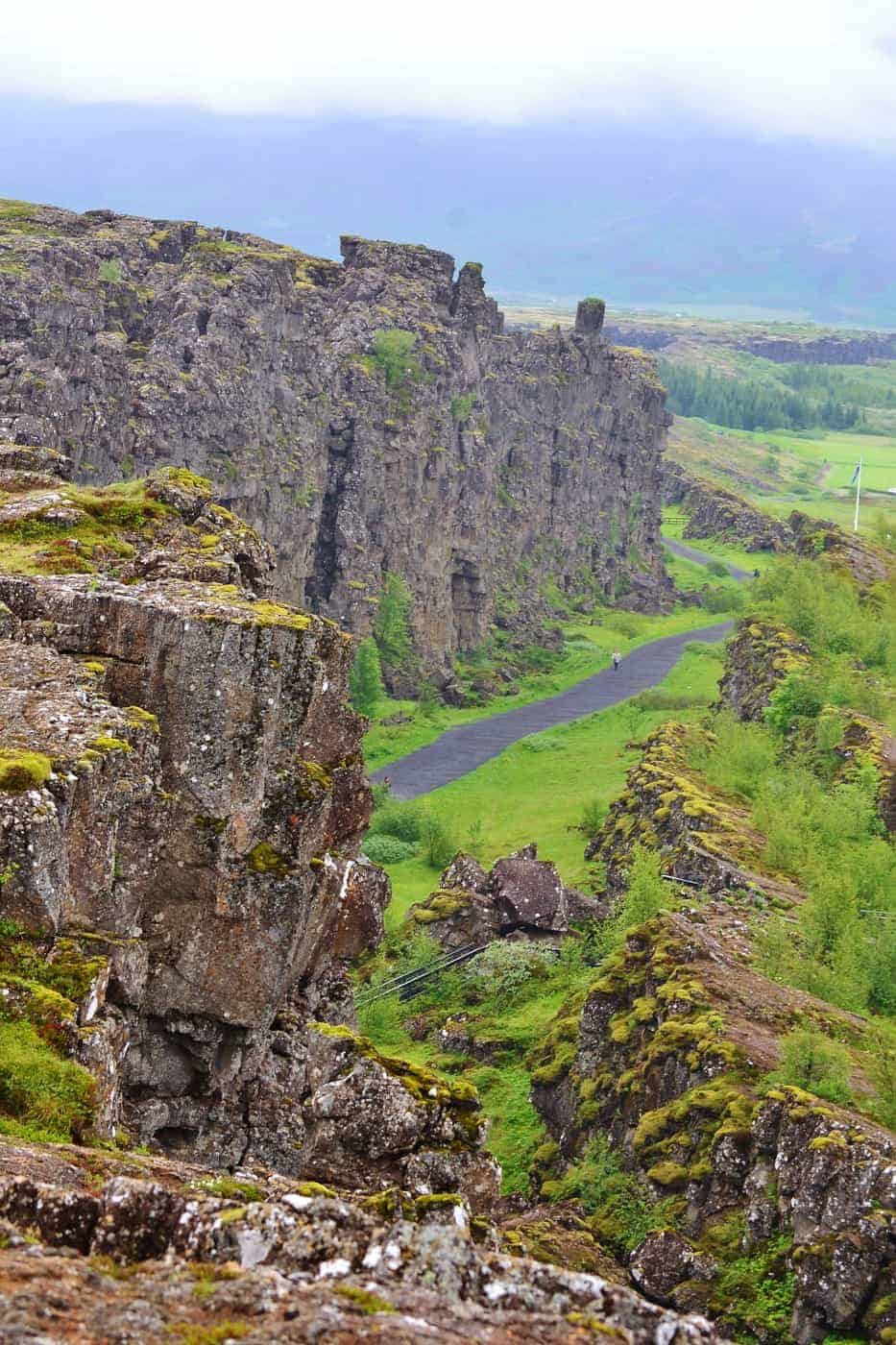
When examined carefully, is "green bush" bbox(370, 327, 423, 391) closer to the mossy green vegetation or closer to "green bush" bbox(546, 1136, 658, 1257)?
"green bush" bbox(546, 1136, 658, 1257)

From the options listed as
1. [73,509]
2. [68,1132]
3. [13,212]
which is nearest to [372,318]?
[13,212]

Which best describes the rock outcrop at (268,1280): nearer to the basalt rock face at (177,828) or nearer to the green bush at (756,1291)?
the basalt rock face at (177,828)

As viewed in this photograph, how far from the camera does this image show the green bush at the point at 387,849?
91.3m

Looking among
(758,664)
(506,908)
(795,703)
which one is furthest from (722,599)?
(506,908)

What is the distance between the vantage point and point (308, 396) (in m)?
128

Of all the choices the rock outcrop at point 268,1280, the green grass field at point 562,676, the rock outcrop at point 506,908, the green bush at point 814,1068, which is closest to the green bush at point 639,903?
the rock outcrop at point 506,908

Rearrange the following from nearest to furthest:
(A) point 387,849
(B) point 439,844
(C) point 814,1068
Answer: (C) point 814,1068, (B) point 439,844, (A) point 387,849

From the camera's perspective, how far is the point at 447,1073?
188ft

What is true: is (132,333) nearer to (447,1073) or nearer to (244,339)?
(244,339)

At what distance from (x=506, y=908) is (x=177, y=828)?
143 feet

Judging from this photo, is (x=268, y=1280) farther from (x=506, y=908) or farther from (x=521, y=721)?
(x=521, y=721)

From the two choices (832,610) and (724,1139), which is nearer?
(724,1139)

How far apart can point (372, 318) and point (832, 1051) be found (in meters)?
110

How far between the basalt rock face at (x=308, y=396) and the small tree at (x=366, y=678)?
5.20m
